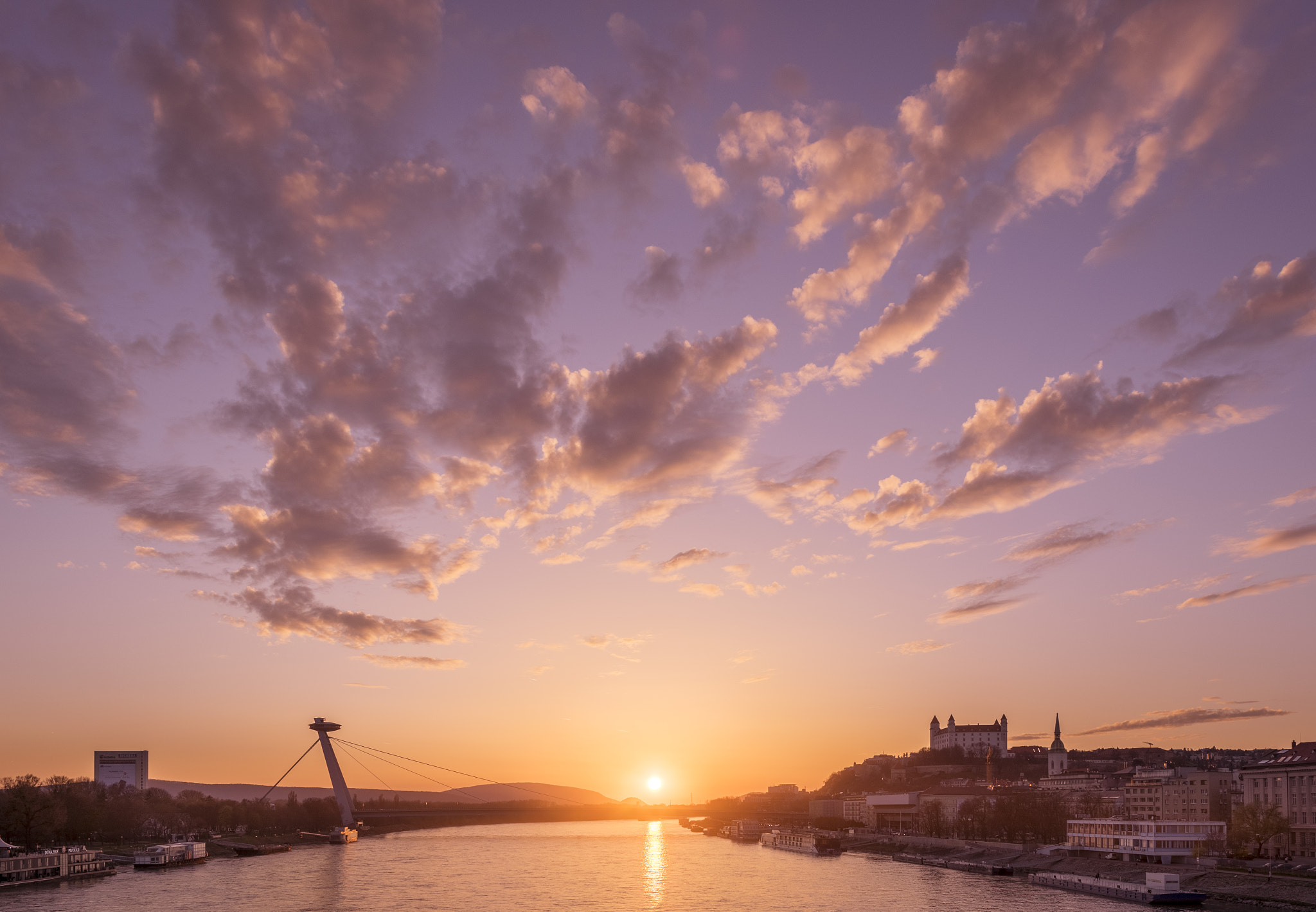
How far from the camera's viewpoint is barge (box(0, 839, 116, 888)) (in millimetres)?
76250

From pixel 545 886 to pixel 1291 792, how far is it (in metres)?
69.0

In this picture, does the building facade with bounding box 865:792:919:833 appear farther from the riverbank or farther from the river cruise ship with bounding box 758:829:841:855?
the riverbank

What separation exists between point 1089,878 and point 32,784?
334ft

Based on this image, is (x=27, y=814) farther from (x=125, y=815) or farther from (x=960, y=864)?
(x=960, y=864)

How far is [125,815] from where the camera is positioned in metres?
120

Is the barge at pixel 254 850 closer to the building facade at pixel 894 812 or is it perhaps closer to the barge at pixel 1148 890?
the barge at pixel 1148 890

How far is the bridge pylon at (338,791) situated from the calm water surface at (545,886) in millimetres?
16467

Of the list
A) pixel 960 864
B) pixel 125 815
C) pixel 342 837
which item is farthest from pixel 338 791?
pixel 960 864

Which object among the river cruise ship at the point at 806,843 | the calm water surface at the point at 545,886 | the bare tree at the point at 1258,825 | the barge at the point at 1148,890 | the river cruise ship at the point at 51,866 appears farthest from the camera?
the river cruise ship at the point at 806,843

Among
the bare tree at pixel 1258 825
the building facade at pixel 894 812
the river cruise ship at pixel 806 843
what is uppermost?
the bare tree at pixel 1258 825

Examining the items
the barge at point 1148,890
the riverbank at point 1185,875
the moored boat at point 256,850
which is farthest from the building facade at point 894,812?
the moored boat at point 256,850

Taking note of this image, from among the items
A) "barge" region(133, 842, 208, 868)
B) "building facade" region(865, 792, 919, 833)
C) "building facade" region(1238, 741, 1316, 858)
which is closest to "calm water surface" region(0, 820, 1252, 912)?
"barge" region(133, 842, 208, 868)

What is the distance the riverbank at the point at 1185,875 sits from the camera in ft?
204

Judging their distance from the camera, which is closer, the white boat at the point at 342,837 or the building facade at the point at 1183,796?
the building facade at the point at 1183,796
